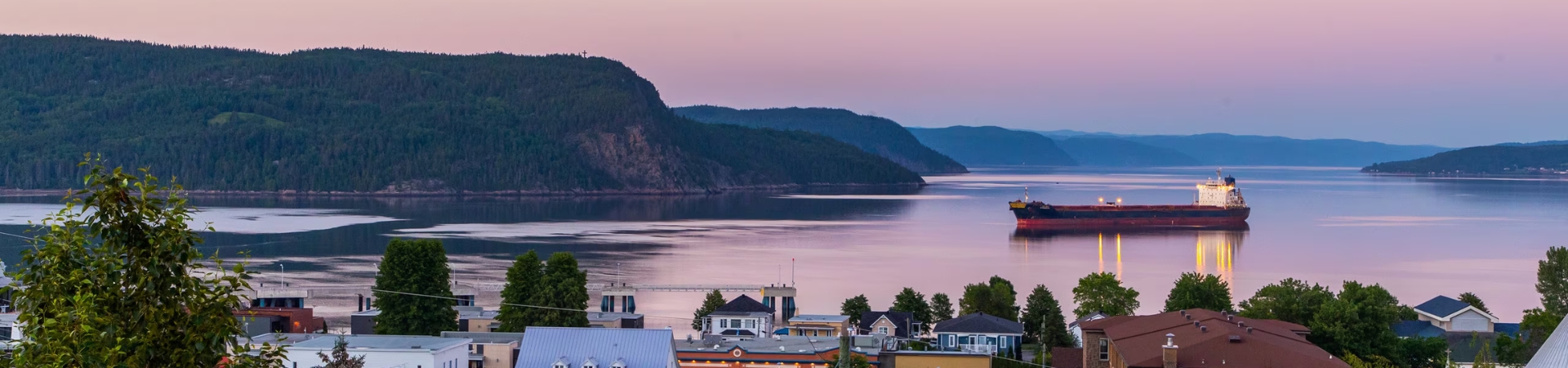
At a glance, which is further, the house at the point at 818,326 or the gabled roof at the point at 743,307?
the gabled roof at the point at 743,307

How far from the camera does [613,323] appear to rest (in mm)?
42125

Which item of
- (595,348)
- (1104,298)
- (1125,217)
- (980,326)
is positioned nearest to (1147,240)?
(1125,217)

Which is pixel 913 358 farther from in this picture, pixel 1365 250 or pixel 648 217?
pixel 648 217

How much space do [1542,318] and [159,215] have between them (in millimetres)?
35301

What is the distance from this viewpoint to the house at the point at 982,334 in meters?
38.8

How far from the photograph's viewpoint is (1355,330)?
34.4 meters

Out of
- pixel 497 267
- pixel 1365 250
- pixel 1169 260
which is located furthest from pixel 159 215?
pixel 1365 250

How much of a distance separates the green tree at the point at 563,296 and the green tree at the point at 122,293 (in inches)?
1218

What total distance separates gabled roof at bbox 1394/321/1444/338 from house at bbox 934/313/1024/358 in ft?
32.8

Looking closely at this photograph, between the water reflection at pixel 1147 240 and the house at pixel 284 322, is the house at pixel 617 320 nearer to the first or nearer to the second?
the house at pixel 284 322

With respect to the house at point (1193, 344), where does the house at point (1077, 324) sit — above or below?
below

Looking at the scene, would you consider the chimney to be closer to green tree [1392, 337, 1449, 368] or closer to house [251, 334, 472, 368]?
green tree [1392, 337, 1449, 368]

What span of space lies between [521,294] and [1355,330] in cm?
2067

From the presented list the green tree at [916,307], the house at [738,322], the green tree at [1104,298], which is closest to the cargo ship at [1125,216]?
the green tree at [1104,298]
